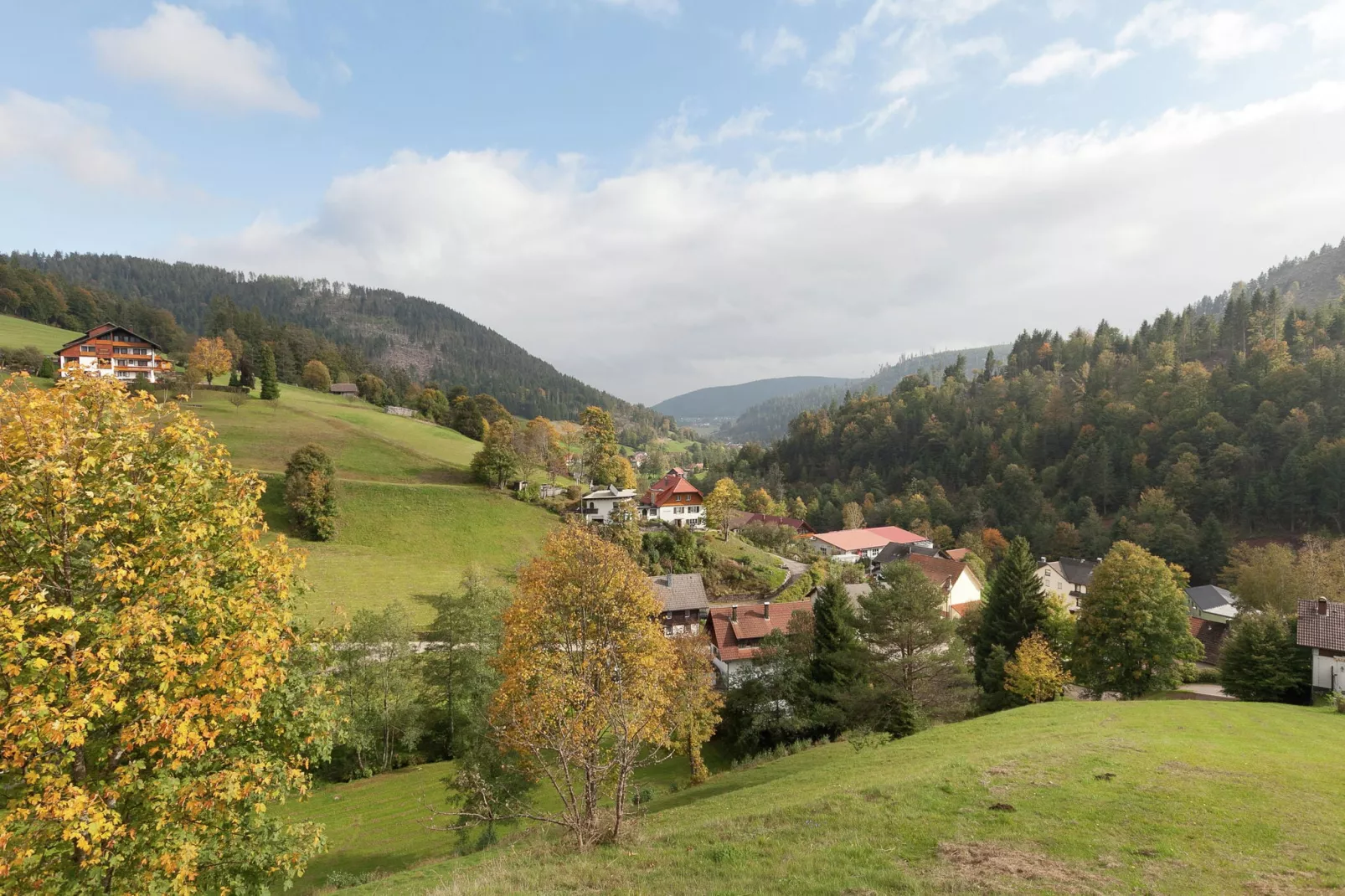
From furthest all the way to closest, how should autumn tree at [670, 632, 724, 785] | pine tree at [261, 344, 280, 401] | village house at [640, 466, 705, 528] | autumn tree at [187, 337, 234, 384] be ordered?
pine tree at [261, 344, 280, 401]
autumn tree at [187, 337, 234, 384]
village house at [640, 466, 705, 528]
autumn tree at [670, 632, 724, 785]

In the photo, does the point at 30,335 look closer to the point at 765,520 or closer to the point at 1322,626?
the point at 765,520

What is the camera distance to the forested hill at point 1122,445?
8575 centimetres

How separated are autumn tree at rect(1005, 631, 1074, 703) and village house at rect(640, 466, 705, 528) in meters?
43.0

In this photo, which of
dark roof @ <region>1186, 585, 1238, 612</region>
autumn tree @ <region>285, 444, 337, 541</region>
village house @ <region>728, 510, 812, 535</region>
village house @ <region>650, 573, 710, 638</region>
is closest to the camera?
village house @ <region>650, 573, 710, 638</region>

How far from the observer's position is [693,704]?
85.4ft

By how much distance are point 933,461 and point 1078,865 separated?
461ft

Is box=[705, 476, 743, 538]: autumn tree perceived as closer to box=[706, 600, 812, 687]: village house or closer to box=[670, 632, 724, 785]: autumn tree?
box=[706, 600, 812, 687]: village house

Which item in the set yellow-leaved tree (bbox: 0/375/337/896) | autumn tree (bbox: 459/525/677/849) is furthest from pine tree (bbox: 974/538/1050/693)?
yellow-leaved tree (bbox: 0/375/337/896)

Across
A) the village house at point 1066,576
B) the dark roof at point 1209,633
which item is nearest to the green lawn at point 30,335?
the village house at point 1066,576

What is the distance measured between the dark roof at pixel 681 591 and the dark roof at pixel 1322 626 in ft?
119

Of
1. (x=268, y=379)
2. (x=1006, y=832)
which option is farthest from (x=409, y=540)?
(x=1006, y=832)

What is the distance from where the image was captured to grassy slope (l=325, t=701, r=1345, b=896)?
937 centimetres

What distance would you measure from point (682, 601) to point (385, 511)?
3154 cm

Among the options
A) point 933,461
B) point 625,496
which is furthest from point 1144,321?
point 625,496
